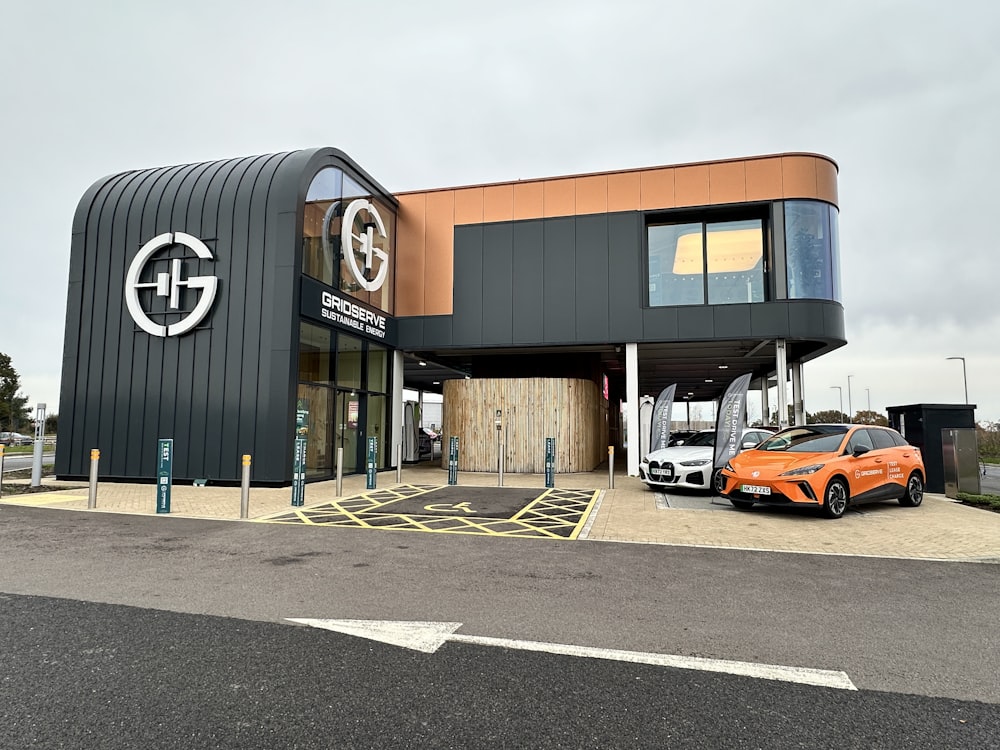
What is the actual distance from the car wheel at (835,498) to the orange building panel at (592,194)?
10438 mm

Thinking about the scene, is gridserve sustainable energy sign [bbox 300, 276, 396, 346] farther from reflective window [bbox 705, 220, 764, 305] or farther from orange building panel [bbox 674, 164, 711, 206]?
reflective window [bbox 705, 220, 764, 305]

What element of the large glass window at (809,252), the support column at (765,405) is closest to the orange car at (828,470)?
the large glass window at (809,252)

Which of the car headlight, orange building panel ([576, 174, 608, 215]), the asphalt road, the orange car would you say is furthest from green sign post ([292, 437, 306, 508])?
orange building panel ([576, 174, 608, 215])

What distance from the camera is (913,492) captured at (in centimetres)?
1043

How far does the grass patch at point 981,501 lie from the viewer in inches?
410

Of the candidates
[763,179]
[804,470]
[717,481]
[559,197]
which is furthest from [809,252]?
[804,470]

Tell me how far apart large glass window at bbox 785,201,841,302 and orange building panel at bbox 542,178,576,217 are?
227 inches

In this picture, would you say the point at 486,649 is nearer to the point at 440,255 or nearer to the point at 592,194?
the point at 592,194

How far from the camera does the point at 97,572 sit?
5.43m

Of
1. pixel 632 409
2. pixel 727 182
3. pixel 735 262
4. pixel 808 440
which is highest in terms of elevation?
pixel 727 182

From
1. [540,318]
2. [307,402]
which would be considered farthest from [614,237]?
[307,402]

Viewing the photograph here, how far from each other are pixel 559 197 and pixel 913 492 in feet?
37.6

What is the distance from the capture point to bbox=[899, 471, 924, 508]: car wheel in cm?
1034

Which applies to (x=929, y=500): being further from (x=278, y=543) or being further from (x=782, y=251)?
(x=278, y=543)
